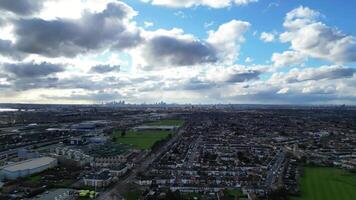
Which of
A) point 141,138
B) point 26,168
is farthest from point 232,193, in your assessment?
point 141,138

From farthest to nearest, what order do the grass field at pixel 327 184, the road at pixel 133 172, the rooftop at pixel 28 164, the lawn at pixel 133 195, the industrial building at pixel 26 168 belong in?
the rooftop at pixel 28 164 → the industrial building at pixel 26 168 → the grass field at pixel 327 184 → the road at pixel 133 172 → the lawn at pixel 133 195

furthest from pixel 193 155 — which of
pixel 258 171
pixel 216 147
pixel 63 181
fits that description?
pixel 63 181

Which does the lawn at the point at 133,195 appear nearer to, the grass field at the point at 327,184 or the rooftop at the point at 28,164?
the grass field at the point at 327,184

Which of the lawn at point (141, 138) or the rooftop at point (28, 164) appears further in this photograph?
the lawn at point (141, 138)

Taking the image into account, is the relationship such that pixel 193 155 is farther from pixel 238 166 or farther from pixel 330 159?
pixel 330 159

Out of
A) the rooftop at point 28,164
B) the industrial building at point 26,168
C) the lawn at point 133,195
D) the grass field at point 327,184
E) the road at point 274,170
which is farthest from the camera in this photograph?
the rooftop at point 28,164

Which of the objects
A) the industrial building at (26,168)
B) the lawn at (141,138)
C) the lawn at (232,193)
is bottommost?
the lawn at (232,193)

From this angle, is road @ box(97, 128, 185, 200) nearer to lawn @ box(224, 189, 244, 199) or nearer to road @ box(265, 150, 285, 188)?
lawn @ box(224, 189, 244, 199)

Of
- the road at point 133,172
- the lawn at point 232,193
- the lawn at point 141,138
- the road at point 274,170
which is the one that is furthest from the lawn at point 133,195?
the lawn at point 141,138
